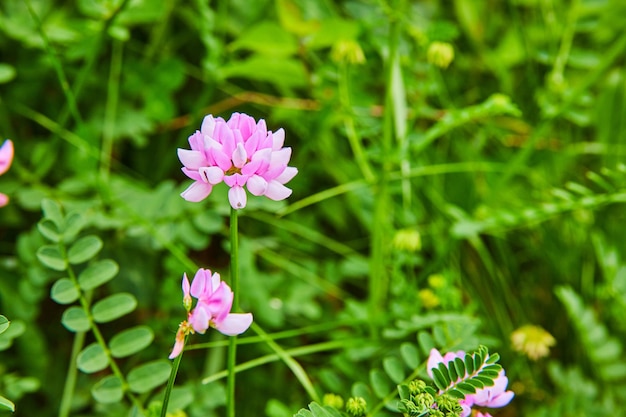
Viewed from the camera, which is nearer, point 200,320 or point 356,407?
point 200,320

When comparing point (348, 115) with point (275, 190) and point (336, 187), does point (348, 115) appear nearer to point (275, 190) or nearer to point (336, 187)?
point (336, 187)

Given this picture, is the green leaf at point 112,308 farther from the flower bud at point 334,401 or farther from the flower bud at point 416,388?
the flower bud at point 416,388

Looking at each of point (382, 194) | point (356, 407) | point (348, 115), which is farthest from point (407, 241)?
point (356, 407)

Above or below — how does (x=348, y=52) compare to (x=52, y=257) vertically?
above

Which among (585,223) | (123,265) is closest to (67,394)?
(123,265)

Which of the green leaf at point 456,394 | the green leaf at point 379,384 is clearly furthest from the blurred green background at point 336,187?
the green leaf at point 456,394

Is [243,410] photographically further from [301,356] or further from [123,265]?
[123,265]

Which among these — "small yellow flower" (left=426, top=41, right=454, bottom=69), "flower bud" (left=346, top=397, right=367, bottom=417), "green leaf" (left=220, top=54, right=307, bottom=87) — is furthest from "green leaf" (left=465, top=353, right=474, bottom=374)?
"green leaf" (left=220, top=54, right=307, bottom=87)
